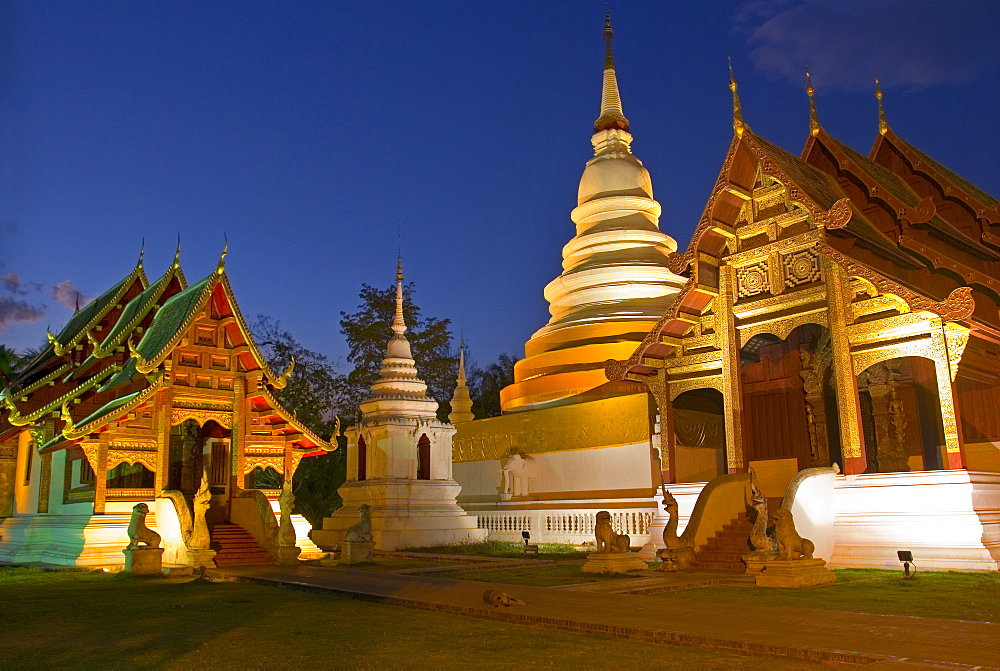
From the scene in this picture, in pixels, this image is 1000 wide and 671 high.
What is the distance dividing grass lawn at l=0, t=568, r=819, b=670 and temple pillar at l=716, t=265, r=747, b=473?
25.9 ft

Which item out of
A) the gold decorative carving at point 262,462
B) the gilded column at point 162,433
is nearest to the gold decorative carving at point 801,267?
the gold decorative carving at point 262,462

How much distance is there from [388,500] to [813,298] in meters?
10.9

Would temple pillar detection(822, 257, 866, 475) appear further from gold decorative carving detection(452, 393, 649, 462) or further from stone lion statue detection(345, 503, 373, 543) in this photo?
stone lion statue detection(345, 503, 373, 543)

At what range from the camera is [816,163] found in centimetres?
1859

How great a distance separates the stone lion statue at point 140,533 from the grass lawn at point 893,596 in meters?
9.03

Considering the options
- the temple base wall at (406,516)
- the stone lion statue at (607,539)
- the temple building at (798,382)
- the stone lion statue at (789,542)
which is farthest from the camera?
the temple base wall at (406,516)

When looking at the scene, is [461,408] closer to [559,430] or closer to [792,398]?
[559,430]

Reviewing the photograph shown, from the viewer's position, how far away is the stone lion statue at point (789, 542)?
37.3ft

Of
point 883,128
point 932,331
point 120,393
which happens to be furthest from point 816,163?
point 120,393

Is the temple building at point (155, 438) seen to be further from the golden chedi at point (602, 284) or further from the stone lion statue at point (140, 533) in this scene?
the golden chedi at point (602, 284)

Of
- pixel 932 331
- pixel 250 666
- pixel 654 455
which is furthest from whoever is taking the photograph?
pixel 654 455

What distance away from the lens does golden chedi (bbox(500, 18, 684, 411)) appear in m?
23.1

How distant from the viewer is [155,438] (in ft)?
56.3

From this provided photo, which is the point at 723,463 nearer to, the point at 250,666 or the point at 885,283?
the point at 885,283
